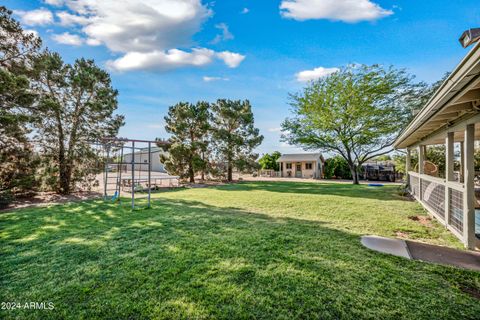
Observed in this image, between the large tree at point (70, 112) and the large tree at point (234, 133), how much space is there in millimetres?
8305

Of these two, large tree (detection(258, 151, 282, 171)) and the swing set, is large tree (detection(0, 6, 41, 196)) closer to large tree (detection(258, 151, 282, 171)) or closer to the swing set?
the swing set

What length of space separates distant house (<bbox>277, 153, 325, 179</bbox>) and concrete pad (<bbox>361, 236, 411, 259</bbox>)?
22716 mm

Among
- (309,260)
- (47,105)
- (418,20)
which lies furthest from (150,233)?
(418,20)

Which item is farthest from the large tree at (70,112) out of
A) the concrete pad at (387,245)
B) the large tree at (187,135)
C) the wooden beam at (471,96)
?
the wooden beam at (471,96)

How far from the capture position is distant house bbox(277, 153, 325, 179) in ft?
87.5

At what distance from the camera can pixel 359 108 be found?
15.4 meters

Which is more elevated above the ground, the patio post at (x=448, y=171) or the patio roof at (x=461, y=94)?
the patio roof at (x=461, y=94)

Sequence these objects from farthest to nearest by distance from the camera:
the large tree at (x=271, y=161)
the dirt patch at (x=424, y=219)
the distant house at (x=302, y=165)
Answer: the large tree at (x=271, y=161) → the distant house at (x=302, y=165) → the dirt patch at (x=424, y=219)

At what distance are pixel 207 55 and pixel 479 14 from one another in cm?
1018

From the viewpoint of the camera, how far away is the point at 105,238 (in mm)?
4207

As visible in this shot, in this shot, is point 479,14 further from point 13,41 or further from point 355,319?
point 13,41

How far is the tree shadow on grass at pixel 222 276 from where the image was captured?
2.01 meters

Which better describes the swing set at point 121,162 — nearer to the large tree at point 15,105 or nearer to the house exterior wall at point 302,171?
the large tree at point 15,105

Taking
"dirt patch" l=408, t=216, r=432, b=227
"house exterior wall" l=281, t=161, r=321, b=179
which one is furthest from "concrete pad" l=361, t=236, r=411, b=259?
"house exterior wall" l=281, t=161, r=321, b=179
